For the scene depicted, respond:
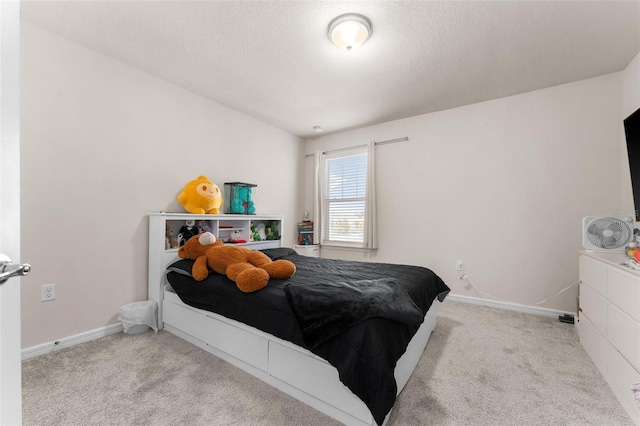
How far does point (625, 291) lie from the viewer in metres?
1.52

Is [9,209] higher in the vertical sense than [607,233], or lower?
higher

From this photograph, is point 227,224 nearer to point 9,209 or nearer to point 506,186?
point 9,209

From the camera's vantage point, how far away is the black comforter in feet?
4.04

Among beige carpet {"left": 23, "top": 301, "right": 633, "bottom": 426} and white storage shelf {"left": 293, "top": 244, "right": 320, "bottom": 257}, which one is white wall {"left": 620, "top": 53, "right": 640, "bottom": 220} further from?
white storage shelf {"left": 293, "top": 244, "right": 320, "bottom": 257}

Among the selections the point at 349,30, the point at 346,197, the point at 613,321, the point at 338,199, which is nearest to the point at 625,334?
the point at 613,321

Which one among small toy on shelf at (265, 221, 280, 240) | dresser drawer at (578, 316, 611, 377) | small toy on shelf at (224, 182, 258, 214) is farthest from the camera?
small toy on shelf at (265, 221, 280, 240)

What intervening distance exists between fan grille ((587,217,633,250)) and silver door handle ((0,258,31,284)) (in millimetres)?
3199

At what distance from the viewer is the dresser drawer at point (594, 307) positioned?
1.79 m

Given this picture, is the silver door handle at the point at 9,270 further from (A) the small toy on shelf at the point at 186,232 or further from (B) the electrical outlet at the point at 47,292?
(A) the small toy on shelf at the point at 186,232

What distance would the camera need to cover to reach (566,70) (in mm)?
2518

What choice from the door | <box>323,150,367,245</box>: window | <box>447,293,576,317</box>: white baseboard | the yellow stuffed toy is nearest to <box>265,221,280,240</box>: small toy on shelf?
<box>323,150,367,245</box>: window

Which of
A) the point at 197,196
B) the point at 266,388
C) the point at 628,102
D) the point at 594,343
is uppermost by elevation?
the point at 628,102

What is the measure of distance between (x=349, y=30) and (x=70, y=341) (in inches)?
126

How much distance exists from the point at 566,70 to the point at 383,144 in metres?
2.00
